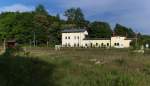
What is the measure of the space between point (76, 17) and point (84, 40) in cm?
2670

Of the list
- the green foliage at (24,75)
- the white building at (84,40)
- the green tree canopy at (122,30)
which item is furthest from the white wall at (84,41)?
the green foliage at (24,75)

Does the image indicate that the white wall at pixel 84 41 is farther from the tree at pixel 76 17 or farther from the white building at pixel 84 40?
the tree at pixel 76 17

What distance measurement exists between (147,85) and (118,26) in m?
136

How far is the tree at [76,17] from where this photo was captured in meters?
148

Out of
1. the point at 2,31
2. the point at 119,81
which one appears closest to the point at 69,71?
the point at 119,81

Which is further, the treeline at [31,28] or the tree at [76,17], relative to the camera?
the tree at [76,17]

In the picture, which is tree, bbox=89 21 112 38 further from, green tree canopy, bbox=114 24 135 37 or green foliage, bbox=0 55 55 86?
green foliage, bbox=0 55 55 86

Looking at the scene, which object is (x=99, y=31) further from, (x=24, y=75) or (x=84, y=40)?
(x=24, y=75)

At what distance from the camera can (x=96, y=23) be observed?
14200 centimetres

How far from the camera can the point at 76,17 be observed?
14738 cm

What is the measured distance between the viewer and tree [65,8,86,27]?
5827 inches

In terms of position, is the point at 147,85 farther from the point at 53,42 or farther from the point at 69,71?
the point at 53,42

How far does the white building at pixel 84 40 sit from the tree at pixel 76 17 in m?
22.7

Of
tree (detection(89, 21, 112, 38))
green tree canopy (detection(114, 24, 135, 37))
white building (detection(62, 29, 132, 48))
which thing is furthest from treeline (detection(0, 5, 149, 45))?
green tree canopy (detection(114, 24, 135, 37))
